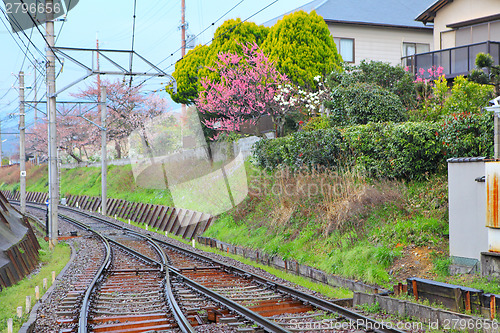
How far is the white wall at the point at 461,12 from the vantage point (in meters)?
21.1

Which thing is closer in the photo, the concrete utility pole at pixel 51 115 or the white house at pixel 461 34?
the concrete utility pole at pixel 51 115

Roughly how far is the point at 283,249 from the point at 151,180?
2257cm

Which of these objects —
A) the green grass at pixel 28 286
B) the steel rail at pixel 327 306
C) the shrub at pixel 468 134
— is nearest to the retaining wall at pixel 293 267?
the steel rail at pixel 327 306

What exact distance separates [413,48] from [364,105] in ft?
47.7

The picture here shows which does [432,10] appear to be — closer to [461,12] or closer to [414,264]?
[461,12]

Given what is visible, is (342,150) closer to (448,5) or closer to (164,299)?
(164,299)

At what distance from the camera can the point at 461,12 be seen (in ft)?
73.4

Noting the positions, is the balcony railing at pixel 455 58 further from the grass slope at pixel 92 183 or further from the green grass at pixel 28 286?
the green grass at pixel 28 286

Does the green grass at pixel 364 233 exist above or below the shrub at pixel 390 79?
below

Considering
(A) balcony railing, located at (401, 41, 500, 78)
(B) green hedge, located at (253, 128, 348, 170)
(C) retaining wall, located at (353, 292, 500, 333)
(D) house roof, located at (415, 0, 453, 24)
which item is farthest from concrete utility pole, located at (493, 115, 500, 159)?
(D) house roof, located at (415, 0, 453, 24)

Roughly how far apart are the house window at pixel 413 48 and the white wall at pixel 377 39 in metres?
0.24

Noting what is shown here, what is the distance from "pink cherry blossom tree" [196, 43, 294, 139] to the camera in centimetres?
2322

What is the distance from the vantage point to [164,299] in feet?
32.0

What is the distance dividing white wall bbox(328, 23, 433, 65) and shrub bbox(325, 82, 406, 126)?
35.1 ft
